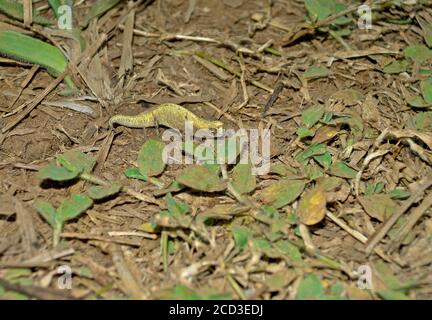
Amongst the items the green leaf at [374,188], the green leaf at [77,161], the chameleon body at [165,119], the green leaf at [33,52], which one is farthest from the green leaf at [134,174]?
the green leaf at [374,188]

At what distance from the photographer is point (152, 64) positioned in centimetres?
242

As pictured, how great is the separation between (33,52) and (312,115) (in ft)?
3.51

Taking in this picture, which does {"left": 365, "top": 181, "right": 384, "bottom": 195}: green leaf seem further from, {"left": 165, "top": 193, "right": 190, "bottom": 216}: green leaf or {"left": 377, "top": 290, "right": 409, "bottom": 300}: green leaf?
{"left": 165, "top": 193, "right": 190, "bottom": 216}: green leaf

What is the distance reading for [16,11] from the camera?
2.37 m

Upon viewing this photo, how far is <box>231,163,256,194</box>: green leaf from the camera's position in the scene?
1.92 meters

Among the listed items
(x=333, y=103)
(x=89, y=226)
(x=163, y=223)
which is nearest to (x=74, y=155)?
(x=89, y=226)

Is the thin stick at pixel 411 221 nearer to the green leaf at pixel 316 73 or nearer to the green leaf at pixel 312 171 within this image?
the green leaf at pixel 312 171

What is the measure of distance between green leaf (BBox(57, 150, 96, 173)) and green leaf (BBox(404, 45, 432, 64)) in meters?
1.28

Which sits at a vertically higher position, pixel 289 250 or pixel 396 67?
pixel 396 67

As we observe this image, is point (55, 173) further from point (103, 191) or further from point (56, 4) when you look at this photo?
point (56, 4)

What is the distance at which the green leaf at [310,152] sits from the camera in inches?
80.5

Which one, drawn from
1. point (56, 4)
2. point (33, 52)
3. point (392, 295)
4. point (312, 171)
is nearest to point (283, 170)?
point (312, 171)

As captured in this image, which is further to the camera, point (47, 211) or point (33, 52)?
point (33, 52)
